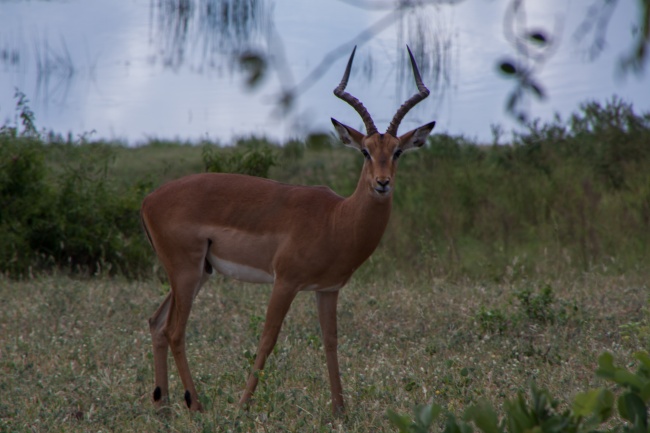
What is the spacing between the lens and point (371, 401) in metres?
5.36

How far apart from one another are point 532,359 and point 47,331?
3.81m

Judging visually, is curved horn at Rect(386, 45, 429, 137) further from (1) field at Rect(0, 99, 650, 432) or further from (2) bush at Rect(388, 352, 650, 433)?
(2) bush at Rect(388, 352, 650, 433)

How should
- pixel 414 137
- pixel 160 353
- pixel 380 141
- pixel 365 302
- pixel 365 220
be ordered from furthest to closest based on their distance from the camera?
pixel 365 302 → pixel 160 353 → pixel 414 137 → pixel 365 220 → pixel 380 141

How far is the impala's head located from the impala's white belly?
867mm

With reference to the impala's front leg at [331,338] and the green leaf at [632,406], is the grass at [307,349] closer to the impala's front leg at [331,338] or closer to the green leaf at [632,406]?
the impala's front leg at [331,338]

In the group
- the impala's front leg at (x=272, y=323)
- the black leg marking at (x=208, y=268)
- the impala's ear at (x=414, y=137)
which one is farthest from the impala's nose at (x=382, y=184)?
the black leg marking at (x=208, y=268)

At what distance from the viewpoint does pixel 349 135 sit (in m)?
5.30

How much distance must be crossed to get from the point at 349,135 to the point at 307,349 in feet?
6.68

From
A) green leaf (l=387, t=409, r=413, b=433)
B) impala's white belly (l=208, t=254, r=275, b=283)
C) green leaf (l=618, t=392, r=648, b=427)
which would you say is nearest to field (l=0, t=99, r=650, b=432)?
impala's white belly (l=208, t=254, r=275, b=283)

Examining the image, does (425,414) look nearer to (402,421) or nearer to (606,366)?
(402,421)

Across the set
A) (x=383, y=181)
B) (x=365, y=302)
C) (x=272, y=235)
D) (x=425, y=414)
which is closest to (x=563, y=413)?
(x=425, y=414)

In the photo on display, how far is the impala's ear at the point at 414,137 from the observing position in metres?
5.25

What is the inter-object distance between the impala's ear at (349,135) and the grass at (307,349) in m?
1.44

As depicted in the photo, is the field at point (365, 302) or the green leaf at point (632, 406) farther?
the field at point (365, 302)
